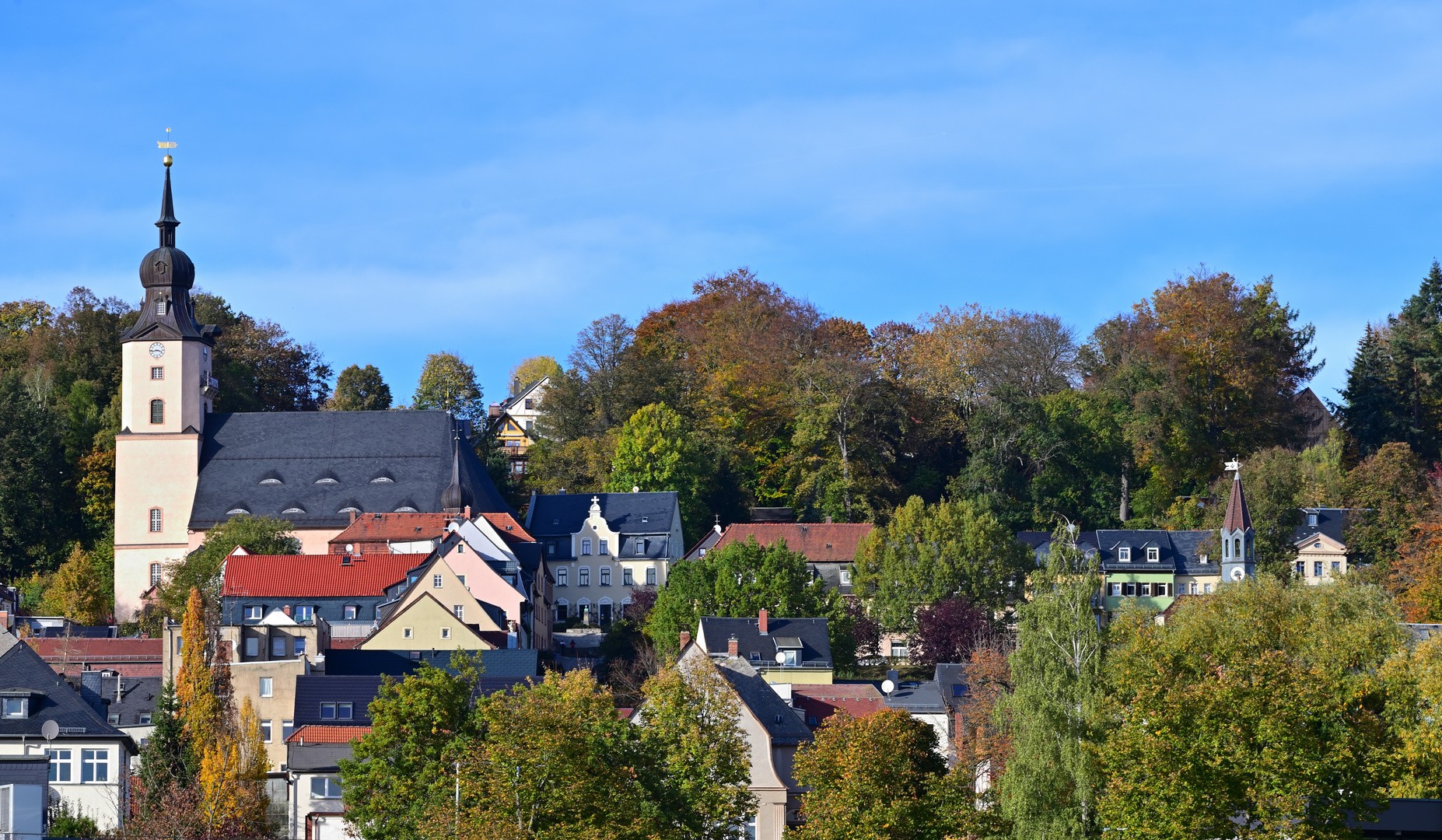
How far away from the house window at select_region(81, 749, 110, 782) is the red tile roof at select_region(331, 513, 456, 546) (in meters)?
32.7

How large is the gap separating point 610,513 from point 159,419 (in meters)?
20.1

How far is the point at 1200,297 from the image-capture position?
9681cm

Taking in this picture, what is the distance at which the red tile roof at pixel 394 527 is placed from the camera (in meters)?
88.4

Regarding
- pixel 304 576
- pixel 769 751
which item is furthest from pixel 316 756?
pixel 304 576

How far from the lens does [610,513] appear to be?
91.6 meters

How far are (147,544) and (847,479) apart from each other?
29717mm

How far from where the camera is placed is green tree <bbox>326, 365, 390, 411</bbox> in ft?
371

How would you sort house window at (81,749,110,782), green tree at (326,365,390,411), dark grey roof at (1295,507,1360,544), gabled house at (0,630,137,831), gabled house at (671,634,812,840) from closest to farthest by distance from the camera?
gabled house at (0,630,137,831), house window at (81,749,110,782), gabled house at (671,634,812,840), dark grey roof at (1295,507,1360,544), green tree at (326,365,390,411)

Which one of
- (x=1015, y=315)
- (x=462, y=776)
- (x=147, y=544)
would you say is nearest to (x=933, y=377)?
(x=1015, y=315)

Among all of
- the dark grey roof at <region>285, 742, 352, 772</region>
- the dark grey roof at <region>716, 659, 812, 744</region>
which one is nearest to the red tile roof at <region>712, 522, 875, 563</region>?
the dark grey roof at <region>716, 659, 812, 744</region>

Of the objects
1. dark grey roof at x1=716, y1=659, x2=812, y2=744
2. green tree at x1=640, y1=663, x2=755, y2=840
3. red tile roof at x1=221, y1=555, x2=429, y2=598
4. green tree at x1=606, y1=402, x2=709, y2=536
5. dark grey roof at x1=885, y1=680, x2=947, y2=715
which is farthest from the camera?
green tree at x1=606, y1=402, x2=709, y2=536

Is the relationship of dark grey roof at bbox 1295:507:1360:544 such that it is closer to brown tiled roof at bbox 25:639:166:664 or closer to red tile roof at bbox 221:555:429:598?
red tile roof at bbox 221:555:429:598

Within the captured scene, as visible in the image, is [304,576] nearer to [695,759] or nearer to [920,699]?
[920,699]

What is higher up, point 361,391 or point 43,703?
point 361,391
